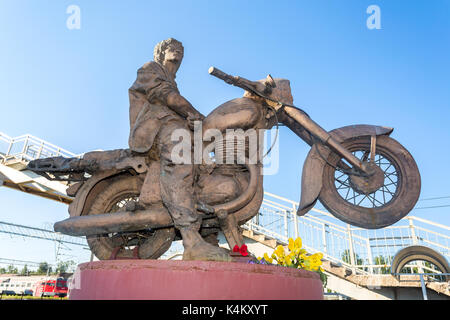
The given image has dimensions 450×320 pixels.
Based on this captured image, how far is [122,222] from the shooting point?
9.56 feet

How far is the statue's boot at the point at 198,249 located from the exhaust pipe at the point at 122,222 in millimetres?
294

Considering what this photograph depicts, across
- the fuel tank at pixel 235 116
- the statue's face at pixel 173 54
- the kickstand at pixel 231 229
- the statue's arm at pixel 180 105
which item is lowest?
the kickstand at pixel 231 229

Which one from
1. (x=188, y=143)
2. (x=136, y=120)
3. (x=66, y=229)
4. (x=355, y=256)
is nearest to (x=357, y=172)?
(x=188, y=143)

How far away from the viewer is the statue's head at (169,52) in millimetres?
3607

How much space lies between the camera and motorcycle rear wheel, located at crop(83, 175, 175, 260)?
10.6ft

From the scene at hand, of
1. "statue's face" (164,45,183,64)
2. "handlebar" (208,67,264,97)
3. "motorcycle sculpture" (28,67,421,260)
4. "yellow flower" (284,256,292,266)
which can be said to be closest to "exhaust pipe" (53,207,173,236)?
"motorcycle sculpture" (28,67,421,260)

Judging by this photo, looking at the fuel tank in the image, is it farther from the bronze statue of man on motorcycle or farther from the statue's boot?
the statue's boot

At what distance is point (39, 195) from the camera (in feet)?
41.4

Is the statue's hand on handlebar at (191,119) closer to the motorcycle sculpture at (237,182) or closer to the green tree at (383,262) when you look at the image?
the motorcycle sculpture at (237,182)

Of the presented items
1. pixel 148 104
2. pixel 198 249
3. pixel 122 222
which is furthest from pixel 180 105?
pixel 198 249

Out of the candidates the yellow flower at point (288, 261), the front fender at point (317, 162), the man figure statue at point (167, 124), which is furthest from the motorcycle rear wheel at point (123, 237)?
the front fender at point (317, 162)

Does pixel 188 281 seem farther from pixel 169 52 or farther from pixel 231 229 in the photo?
pixel 169 52
